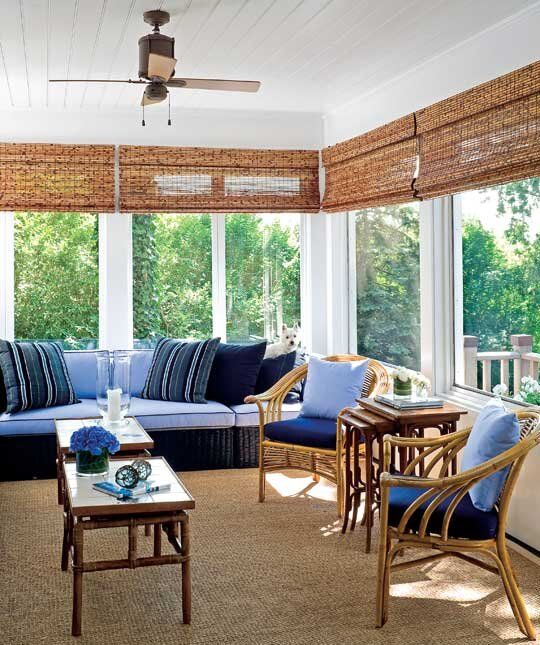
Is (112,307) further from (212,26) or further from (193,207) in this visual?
(212,26)

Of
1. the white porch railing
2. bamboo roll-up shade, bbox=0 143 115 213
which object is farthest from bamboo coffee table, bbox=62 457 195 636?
bamboo roll-up shade, bbox=0 143 115 213

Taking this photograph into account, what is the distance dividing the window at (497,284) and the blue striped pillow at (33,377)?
8.72 ft

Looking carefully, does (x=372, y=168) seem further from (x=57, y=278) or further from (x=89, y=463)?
(x=89, y=463)

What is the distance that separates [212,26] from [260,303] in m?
2.93

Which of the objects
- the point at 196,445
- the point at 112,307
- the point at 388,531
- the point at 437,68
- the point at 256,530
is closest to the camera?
the point at 388,531

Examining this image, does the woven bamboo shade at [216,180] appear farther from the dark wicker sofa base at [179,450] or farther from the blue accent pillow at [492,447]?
the blue accent pillow at [492,447]

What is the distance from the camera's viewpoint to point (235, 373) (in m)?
5.92

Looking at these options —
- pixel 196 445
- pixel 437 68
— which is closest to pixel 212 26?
pixel 437 68

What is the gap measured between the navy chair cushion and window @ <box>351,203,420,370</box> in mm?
2262

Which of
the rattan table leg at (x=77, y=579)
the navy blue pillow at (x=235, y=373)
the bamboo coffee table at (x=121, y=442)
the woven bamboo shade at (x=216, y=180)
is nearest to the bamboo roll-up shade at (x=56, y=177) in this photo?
the woven bamboo shade at (x=216, y=180)

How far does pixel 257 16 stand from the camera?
3.98 m

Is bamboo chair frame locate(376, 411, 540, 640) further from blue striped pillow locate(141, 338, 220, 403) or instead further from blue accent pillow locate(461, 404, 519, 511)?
blue striped pillow locate(141, 338, 220, 403)

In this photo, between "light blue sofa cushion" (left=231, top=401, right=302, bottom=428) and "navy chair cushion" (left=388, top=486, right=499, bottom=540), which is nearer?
"navy chair cushion" (left=388, top=486, right=499, bottom=540)

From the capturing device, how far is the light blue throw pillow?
4.95m
